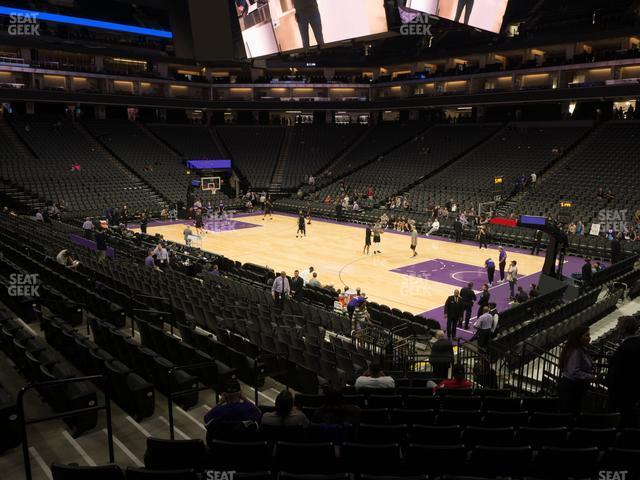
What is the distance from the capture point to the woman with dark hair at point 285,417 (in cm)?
483

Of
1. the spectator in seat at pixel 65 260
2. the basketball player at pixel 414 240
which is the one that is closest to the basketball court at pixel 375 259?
the basketball player at pixel 414 240

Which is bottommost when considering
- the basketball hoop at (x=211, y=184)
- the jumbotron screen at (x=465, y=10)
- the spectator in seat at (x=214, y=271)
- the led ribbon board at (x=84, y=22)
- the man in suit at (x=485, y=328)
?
the man in suit at (x=485, y=328)

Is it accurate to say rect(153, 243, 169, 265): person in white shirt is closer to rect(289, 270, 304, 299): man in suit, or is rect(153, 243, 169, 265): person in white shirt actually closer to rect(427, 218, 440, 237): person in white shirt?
rect(289, 270, 304, 299): man in suit

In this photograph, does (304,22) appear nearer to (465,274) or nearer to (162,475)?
(465,274)

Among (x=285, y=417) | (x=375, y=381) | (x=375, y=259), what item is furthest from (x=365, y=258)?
(x=285, y=417)

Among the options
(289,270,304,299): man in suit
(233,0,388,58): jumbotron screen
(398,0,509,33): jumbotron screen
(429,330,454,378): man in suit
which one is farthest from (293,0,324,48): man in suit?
(429,330,454,378): man in suit

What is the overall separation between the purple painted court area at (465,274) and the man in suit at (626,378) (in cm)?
1010

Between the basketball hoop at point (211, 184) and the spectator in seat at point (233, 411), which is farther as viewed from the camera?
the basketball hoop at point (211, 184)

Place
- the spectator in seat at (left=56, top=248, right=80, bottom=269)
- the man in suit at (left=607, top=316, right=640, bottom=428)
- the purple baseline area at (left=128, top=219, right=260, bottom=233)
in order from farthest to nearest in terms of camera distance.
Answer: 1. the purple baseline area at (left=128, top=219, right=260, bottom=233)
2. the spectator in seat at (left=56, top=248, right=80, bottom=269)
3. the man in suit at (left=607, top=316, right=640, bottom=428)

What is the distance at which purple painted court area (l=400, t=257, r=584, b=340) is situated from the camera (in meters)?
17.9

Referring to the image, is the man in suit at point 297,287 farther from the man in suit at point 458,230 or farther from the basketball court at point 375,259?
the man in suit at point 458,230

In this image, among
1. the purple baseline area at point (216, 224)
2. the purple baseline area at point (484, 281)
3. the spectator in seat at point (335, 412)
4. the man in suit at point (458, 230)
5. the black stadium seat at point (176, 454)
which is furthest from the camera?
the purple baseline area at point (216, 224)

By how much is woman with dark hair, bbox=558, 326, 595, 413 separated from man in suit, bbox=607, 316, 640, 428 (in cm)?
26

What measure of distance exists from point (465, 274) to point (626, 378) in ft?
49.1
